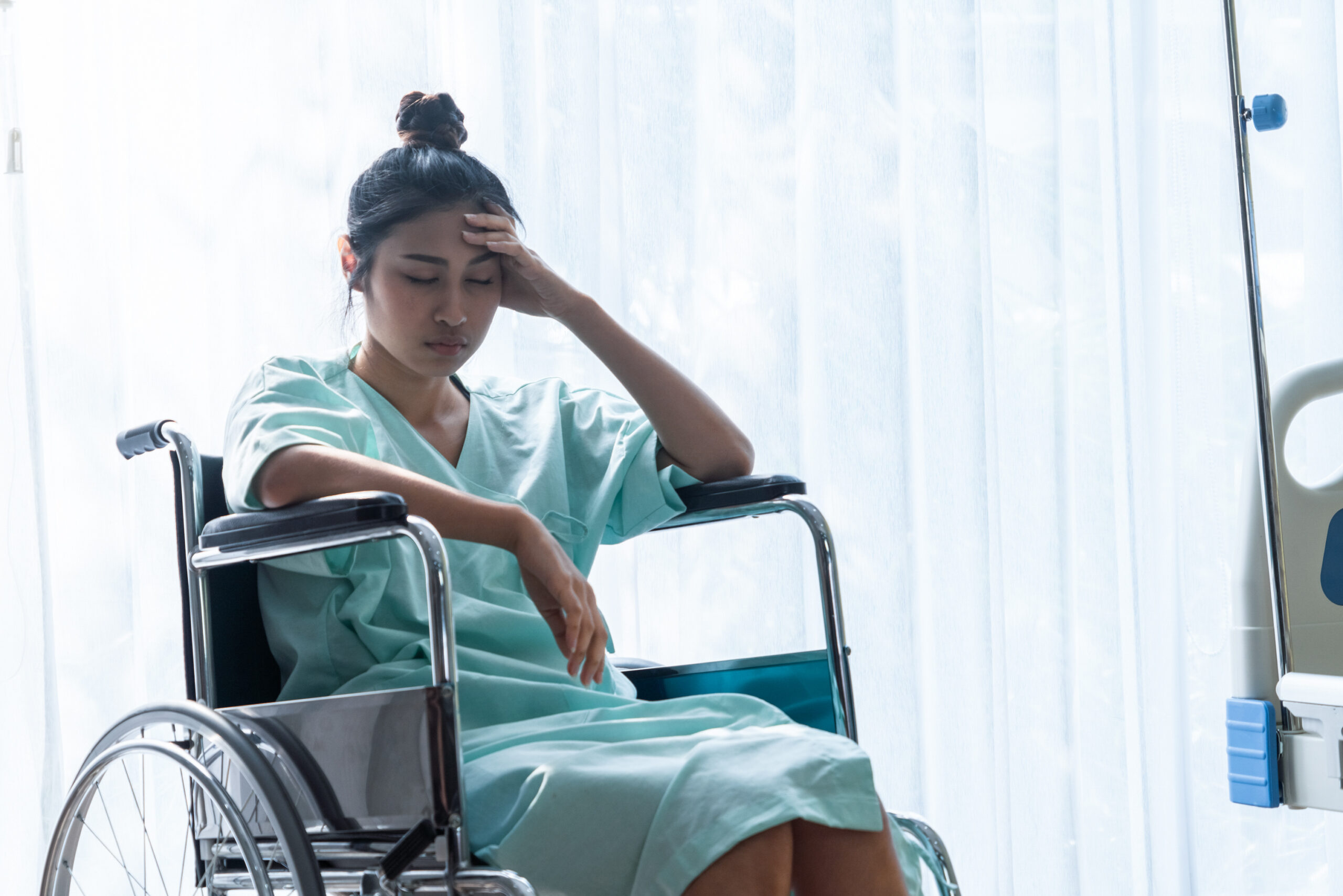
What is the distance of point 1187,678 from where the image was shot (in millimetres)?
1976

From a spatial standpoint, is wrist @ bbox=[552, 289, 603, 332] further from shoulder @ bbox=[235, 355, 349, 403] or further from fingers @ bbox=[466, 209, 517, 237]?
shoulder @ bbox=[235, 355, 349, 403]

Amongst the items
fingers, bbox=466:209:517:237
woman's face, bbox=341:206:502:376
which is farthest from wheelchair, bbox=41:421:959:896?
fingers, bbox=466:209:517:237

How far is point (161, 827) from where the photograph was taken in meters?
1.76

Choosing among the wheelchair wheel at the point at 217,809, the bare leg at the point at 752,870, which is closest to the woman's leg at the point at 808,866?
the bare leg at the point at 752,870

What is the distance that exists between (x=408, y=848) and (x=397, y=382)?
0.57 meters

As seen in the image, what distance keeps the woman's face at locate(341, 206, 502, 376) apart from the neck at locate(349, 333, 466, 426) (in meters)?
0.05

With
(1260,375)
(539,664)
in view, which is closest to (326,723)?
(539,664)

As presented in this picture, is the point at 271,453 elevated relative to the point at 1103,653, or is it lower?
elevated

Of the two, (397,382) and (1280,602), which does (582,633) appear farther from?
(1280,602)

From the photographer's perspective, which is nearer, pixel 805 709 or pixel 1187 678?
pixel 805 709

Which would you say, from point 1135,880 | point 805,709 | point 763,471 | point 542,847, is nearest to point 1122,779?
point 1135,880

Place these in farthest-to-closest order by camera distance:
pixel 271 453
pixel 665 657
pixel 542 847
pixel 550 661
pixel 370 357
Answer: pixel 665 657 < pixel 370 357 < pixel 550 661 < pixel 271 453 < pixel 542 847

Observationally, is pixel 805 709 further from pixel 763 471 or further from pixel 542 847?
pixel 763 471

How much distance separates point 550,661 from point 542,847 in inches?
12.9
